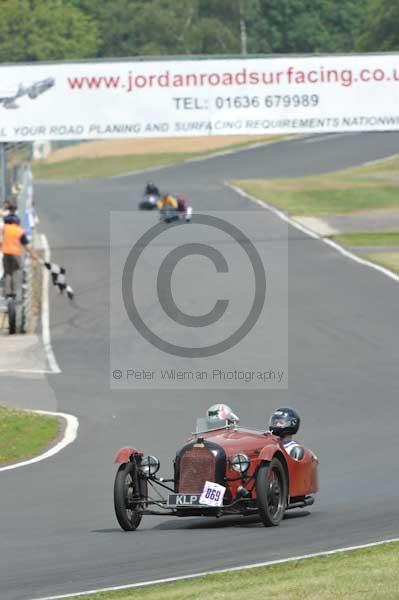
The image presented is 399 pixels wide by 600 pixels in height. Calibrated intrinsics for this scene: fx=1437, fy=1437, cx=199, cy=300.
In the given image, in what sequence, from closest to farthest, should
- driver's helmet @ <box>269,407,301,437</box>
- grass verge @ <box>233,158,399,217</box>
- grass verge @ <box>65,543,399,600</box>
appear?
grass verge @ <box>65,543,399,600</box>, driver's helmet @ <box>269,407,301,437</box>, grass verge @ <box>233,158,399,217</box>

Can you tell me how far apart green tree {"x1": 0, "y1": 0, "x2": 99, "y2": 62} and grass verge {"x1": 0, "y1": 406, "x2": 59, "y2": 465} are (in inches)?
3292

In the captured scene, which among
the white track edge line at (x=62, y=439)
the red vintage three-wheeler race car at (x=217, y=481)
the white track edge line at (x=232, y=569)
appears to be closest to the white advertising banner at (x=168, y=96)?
the white track edge line at (x=62, y=439)

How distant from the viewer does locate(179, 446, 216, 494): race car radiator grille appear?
12.1 m

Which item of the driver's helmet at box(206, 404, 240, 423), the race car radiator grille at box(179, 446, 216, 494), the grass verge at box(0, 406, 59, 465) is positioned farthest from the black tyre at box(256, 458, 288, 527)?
the grass verge at box(0, 406, 59, 465)

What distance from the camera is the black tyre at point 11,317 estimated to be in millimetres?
27203

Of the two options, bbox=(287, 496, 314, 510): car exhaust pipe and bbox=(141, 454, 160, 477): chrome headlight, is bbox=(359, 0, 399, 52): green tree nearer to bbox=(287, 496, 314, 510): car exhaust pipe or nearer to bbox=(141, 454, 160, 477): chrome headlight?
bbox=(287, 496, 314, 510): car exhaust pipe

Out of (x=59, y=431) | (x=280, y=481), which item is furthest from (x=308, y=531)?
(x=59, y=431)

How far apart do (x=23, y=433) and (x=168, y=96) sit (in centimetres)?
1963

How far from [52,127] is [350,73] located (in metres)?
7.69

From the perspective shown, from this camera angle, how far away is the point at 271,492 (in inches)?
479

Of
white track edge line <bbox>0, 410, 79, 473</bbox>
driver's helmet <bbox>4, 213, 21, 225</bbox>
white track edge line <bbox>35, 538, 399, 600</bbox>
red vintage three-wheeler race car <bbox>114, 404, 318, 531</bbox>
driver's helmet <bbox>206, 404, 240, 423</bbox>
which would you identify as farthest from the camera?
driver's helmet <bbox>4, 213, 21, 225</bbox>

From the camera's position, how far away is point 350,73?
120ft

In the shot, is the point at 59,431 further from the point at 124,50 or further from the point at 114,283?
the point at 124,50

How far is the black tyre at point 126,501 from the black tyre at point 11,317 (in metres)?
15.4
